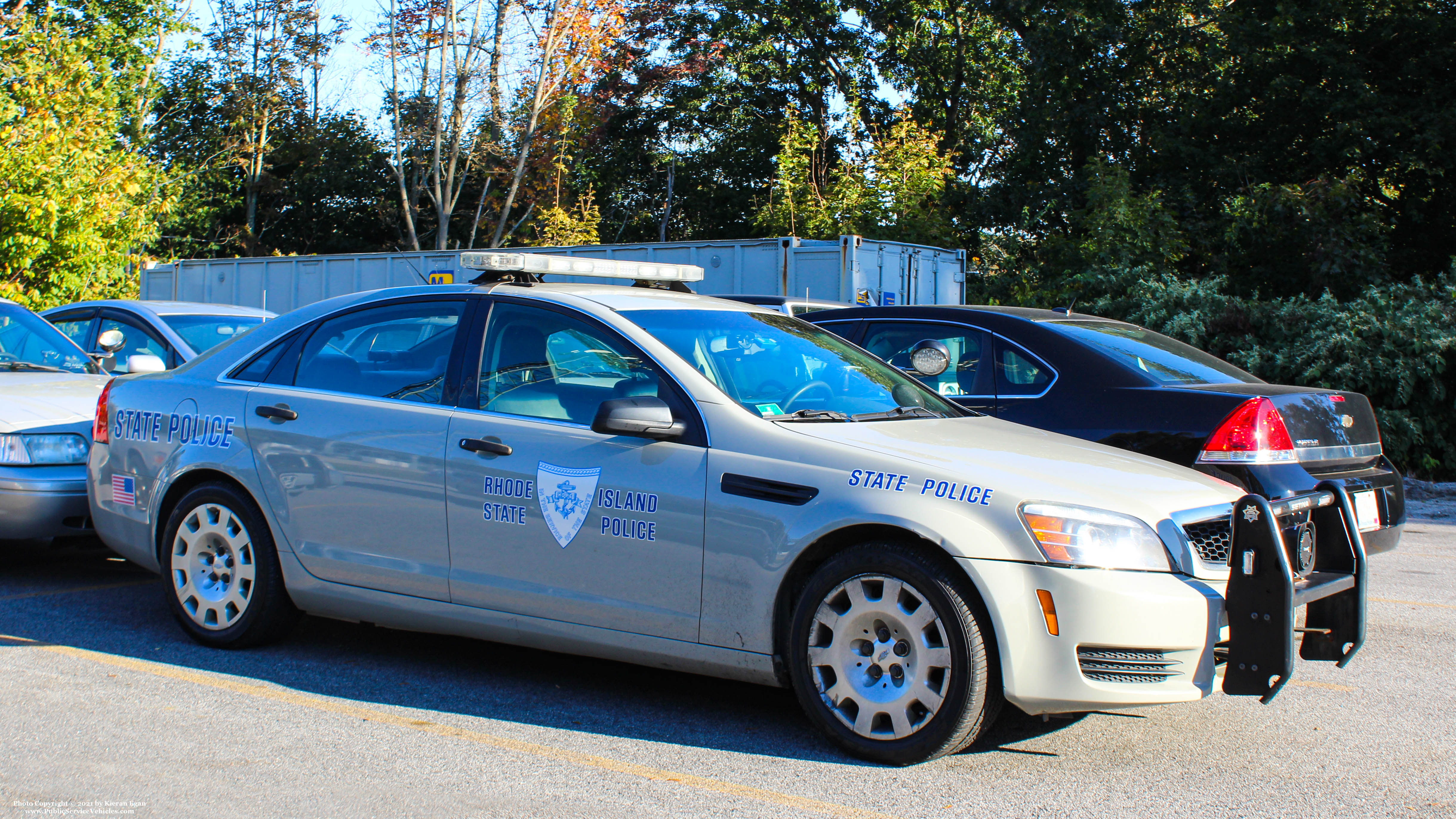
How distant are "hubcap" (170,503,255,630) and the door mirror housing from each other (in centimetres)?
336

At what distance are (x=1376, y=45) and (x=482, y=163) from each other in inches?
829

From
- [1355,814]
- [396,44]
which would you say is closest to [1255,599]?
[1355,814]

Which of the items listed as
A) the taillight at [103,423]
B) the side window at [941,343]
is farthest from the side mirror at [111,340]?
the side window at [941,343]

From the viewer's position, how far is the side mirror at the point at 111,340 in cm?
812

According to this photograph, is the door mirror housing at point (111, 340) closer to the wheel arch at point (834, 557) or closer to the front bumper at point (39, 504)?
the front bumper at point (39, 504)

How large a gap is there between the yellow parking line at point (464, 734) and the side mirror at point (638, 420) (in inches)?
41.6

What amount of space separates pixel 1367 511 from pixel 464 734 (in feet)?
13.1

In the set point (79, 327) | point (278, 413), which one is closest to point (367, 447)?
point (278, 413)

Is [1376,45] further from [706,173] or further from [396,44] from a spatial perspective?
[396,44]

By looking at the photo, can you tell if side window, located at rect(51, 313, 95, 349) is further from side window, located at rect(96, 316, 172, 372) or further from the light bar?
the light bar

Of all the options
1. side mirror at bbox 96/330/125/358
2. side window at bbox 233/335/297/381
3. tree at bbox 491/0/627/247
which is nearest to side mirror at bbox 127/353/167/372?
side mirror at bbox 96/330/125/358

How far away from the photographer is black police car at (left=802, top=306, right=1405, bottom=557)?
5.23m

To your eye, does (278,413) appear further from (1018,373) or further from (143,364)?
(1018,373)

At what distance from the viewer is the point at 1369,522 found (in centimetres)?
541
